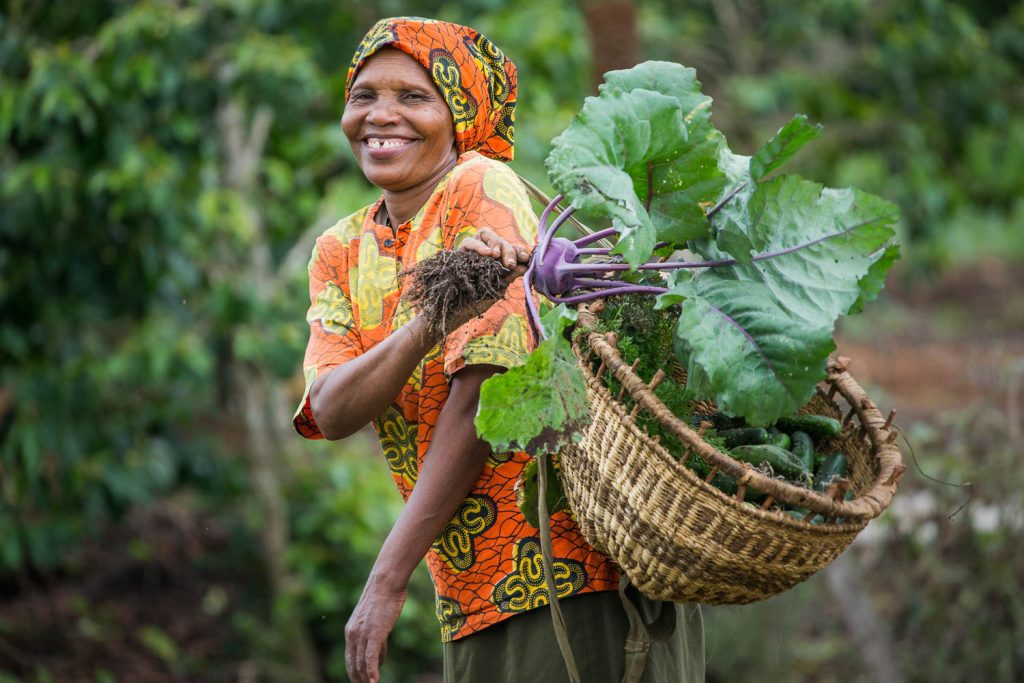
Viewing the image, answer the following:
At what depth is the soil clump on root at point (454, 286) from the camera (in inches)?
75.5

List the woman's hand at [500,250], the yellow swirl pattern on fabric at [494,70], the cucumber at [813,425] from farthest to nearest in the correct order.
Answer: the yellow swirl pattern on fabric at [494,70] → the cucumber at [813,425] → the woman's hand at [500,250]

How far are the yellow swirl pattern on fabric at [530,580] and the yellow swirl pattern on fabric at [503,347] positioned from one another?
0.37 metres

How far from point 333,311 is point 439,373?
0.29 metres

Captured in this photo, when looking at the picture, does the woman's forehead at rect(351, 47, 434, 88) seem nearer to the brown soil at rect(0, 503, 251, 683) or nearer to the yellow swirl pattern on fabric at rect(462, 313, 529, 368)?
the yellow swirl pattern on fabric at rect(462, 313, 529, 368)

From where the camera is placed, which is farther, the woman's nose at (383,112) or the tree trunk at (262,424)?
the tree trunk at (262,424)

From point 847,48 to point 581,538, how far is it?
239 inches

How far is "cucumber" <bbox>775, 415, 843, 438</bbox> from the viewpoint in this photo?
2158mm

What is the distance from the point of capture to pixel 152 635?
5824mm

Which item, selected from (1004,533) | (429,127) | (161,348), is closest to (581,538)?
(429,127)

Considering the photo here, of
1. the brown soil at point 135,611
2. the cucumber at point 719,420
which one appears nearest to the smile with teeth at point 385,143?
the cucumber at point 719,420

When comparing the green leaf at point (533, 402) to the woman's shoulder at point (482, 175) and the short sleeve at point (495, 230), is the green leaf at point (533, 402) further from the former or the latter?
the woman's shoulder at point (482, 175)

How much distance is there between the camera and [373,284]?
2.31m

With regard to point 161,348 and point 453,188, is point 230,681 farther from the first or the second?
point 453,188

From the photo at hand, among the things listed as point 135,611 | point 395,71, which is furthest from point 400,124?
point 135,611
